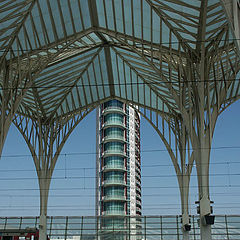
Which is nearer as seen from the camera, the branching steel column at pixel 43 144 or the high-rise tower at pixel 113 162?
the branching steel column at pixel 43 144

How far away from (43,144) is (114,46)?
47.1 ft

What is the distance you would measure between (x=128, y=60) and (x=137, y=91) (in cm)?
577

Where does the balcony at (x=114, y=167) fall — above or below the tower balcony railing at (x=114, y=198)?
above

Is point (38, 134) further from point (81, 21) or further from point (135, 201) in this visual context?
point (135, 201)

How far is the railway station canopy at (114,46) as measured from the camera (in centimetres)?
2680

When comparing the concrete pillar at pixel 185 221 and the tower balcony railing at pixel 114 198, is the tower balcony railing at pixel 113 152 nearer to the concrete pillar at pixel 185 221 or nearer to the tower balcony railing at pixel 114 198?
the tower balcony railing at pixel 114 198

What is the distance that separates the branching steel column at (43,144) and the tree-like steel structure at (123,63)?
0.48 ft

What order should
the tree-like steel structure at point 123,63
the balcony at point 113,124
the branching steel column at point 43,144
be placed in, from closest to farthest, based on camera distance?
the tree-like steel structure at point 123,63 → the branching steel column at point 43,144 → the balcony at point 113,124

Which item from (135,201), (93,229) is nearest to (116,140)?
(135,201)

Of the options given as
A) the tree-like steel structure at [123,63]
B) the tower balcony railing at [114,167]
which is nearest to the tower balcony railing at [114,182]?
the tower balcony railing at [114,167]

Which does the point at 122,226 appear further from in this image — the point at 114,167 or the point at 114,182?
the point at 114,167

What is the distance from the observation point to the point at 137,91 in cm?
4403

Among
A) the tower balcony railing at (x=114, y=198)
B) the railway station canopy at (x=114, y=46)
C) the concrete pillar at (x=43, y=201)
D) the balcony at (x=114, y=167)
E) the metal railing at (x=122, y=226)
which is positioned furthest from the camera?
the balcony at (x=114, y=167)

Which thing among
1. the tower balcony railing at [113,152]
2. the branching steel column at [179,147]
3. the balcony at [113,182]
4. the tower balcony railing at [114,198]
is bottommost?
the branching steel column at [179,147]
